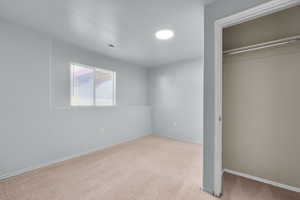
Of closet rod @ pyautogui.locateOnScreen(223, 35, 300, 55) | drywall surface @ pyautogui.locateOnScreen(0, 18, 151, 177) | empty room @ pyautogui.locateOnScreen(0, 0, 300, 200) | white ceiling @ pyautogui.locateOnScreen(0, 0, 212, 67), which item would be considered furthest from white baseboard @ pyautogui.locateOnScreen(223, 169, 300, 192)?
drywall surface @ pyautogui.locateOnScreen(0, 18, 151, 177)

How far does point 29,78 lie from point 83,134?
58.9 inches

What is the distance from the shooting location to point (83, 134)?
9.69 feet

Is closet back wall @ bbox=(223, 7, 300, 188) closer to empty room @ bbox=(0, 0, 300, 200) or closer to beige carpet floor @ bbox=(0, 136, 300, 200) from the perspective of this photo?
empty room @ bbox=(0, 0, 300, 200)

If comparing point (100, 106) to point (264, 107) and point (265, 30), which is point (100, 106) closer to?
point (264, 107)

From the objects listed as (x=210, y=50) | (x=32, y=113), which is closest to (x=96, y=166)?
(x=32, y=113)

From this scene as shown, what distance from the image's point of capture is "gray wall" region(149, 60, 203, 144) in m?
3.77

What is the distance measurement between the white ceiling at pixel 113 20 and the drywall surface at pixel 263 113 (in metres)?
0.98

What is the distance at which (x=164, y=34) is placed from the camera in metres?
2.43

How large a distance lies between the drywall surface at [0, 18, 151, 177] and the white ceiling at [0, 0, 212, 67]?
0.31 metres

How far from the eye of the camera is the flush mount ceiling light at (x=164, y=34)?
91.5 inches

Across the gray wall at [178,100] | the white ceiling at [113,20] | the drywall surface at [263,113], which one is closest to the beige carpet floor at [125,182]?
the drywall surface at [263,113]

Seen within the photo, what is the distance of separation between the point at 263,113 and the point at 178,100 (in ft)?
7.79

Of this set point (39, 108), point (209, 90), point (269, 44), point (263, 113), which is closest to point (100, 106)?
point (39, 108)

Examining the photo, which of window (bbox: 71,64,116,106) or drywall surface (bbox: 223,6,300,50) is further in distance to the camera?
window (bbox: 71,64,116,106)
